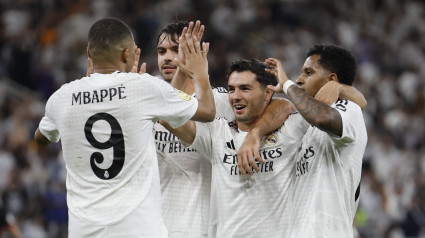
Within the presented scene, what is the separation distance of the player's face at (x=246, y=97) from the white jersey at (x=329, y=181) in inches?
25.6

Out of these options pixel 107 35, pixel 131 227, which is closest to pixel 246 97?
pixel 107 35

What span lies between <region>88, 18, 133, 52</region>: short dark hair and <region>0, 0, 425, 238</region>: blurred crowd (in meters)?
7.13

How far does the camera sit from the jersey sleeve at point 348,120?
5164 mm

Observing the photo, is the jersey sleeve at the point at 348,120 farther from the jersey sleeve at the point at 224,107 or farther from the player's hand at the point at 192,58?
the jersey sleeve at the point at 224,107

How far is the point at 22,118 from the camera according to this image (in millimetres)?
12805

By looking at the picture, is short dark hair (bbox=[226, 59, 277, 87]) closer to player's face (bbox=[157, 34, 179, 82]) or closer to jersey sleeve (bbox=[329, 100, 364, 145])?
player's face (bbox=[157, 34, 179, 82])

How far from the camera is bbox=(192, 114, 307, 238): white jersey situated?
5594mm

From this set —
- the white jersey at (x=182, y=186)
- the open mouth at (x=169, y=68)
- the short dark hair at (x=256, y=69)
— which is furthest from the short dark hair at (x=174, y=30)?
the white jersey at (x=182, y=186)

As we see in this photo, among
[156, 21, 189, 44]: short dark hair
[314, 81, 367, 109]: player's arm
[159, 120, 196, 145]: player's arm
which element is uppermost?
[156, 21, 189, 44]: short dark hair

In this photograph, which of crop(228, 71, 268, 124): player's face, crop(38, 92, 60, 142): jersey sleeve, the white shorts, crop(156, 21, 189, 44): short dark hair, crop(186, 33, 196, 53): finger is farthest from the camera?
crop(156, 21, 189, 44): short dark hair

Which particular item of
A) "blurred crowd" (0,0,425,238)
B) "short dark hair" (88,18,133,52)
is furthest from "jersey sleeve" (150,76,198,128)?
"blurred crowd" (0,0,425,238)

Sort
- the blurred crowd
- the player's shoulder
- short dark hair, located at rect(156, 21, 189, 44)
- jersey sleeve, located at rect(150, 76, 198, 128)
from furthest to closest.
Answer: the blurred crowd → short dark hair, located at rect(156, 21, 189, 44) → the player's shoulder → jersey sleeve, located at rect(150, 76, 198, 128)

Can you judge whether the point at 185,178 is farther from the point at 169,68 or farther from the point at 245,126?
the point at 169,68

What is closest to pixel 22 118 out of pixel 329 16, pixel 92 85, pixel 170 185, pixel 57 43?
pixel 57 43
